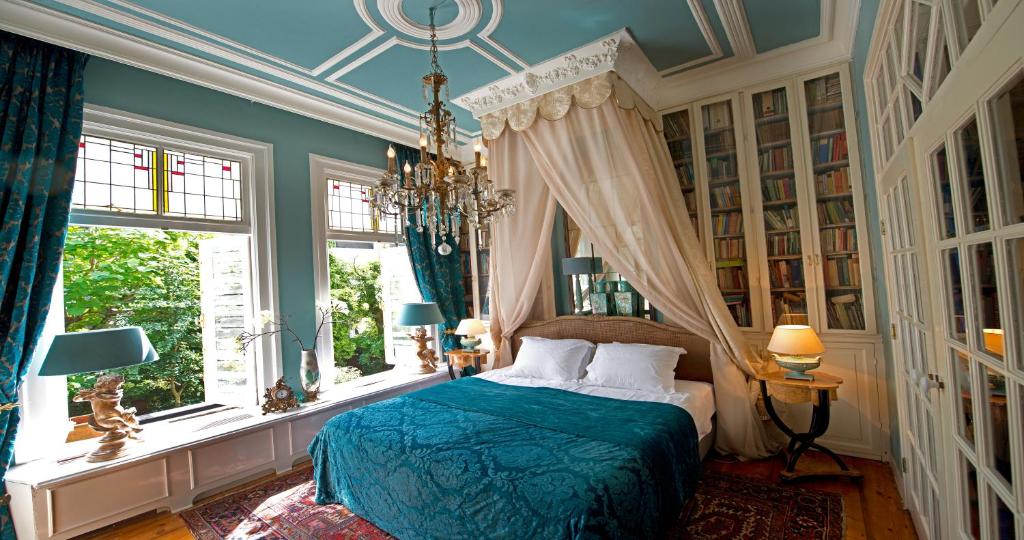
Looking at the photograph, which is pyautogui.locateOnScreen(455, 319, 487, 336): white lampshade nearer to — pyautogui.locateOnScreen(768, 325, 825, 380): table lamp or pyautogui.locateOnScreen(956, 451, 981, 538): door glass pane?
pyautogui.locateOnScreen(768, 325, 825, 380): table lamp

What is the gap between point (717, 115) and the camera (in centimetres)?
366

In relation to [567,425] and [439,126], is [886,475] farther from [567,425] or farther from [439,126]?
[439,126]

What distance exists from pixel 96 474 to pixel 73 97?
236 cm

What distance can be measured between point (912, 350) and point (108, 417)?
4.55 metres

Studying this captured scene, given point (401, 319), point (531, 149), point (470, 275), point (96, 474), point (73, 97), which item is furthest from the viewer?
point (470, 275)

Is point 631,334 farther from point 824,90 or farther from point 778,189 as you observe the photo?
point 824,90

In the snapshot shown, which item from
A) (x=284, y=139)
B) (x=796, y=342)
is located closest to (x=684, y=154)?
(x=796, y=342)

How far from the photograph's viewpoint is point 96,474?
2.59 meters

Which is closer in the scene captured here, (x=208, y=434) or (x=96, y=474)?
(x=96, y=474)

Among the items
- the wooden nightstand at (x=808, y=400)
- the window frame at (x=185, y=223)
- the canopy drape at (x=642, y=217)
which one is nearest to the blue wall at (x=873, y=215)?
the wooden nightstand at (x=808, y=400)

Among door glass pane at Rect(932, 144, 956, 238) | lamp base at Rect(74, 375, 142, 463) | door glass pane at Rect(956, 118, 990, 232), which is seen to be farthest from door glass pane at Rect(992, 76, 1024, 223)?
lamp base at Rect(74, 375, 142, 463)

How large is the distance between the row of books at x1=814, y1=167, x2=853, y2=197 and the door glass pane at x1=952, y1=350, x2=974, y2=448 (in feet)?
7.08

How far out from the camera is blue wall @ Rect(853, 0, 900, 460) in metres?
2.63

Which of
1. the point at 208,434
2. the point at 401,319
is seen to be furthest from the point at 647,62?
the point at 208,434
